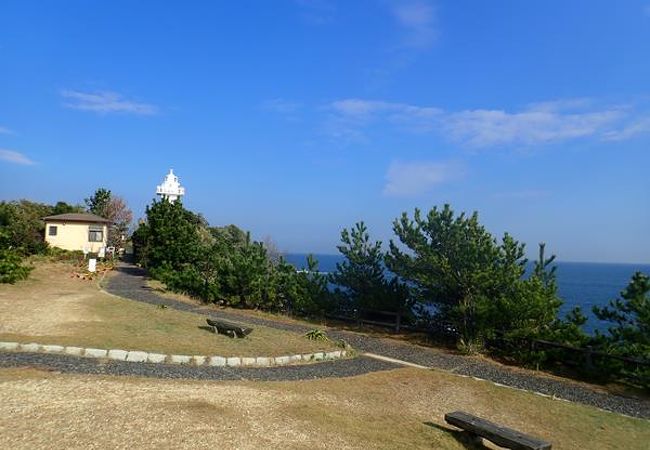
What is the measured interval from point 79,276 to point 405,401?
1906 centimetres

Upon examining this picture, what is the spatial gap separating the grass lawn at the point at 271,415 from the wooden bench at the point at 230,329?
3626 millimetres

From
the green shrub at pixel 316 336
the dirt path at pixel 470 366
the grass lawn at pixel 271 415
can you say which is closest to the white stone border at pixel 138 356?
the grass lawn at pixel 271 415

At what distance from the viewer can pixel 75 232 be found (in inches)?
1200

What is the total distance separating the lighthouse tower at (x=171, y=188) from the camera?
41.5 metres

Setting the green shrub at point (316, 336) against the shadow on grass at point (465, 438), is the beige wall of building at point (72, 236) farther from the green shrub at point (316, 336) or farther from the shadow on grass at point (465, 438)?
the shadow on grass at point (465, 438)

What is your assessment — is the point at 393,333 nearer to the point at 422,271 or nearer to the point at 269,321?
the point at 422,271

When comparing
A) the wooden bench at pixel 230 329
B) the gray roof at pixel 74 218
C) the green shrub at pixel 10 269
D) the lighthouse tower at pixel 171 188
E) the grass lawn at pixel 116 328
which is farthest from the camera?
the lighthouse tower at pixel 171 188

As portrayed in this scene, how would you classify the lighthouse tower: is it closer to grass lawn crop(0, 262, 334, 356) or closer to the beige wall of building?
the beige wall of building

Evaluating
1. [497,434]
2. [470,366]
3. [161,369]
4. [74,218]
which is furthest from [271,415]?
[74,218]

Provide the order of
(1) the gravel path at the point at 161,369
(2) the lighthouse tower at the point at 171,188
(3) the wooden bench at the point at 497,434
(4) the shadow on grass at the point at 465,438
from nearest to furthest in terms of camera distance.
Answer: (3) the wooden bench at the point at 497,434 < (4) the shadow on grass at the point at 465,438 < (1) the gravel path at the point at 161,369 < (2) the lighthouse tower at the point at 171,188

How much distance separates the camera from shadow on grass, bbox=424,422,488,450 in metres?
5.86

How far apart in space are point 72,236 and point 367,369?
27.2 m

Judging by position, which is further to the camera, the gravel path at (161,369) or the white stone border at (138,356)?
the white stone border at (138,356)

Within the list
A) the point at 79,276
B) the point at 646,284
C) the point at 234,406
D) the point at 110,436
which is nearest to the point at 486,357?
the point at 646,284
